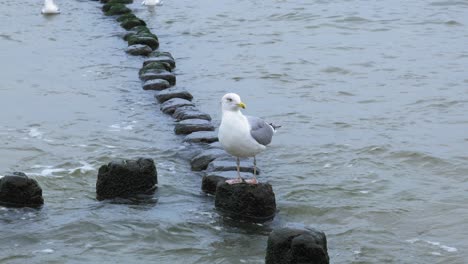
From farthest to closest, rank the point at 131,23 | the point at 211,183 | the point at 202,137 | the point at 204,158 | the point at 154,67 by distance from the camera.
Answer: the point at 131,23
the point at 154,67
the point at 202,137
the point at 204,158
the point at 211,183

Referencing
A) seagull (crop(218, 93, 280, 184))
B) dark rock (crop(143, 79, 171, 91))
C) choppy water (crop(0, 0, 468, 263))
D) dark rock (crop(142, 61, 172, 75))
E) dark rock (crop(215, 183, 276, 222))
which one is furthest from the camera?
dark rock (crop(142, 61, 172, 75))

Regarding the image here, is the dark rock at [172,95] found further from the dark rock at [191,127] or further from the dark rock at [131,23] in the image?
the dark rock at [131,23]

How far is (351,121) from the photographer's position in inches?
463

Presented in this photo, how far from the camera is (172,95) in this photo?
1250 centimetres

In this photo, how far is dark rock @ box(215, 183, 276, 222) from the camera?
316 inches

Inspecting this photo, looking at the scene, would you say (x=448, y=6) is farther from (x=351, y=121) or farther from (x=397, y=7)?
(x=351, y=121)

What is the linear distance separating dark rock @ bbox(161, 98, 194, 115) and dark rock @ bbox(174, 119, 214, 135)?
2.94 feet

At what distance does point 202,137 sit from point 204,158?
0.86 metres

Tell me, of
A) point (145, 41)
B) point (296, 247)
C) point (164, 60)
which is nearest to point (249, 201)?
point (296, 247)

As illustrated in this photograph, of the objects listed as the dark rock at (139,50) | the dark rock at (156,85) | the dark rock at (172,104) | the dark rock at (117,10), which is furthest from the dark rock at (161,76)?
the dark rock at (117,10)

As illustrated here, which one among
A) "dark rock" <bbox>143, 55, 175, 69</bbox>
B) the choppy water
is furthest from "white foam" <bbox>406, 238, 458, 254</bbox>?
"dark rock" <bbox>143, 55, 175, 69</bbox>

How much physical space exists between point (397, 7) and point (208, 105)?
8.98m

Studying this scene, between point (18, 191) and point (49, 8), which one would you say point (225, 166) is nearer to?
point (18, 191)

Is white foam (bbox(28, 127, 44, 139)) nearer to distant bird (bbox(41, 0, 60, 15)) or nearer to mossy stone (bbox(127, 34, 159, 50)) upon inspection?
mossy stone (bbox(127, 34, 159, 50))
